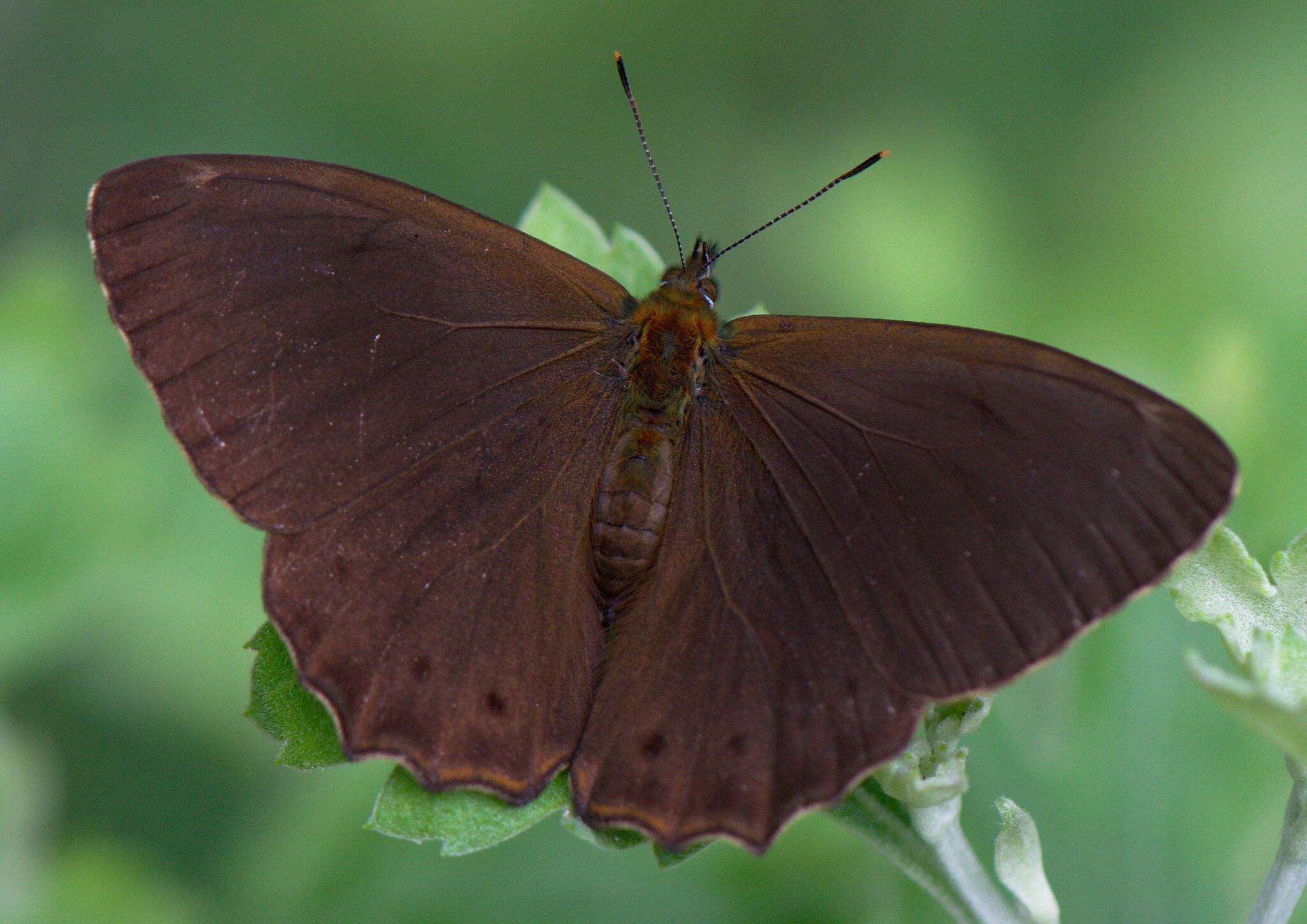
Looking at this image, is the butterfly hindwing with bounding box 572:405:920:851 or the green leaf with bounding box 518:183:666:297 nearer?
the butterfly hindwing with bounding box 572:405:920:851

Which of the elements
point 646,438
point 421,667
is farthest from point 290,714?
point 646,438

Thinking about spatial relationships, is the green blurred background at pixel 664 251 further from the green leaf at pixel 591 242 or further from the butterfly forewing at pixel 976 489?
the green leaf at pixel 591 242

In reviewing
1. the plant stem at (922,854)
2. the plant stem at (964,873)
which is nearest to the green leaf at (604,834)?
the plant stem at (922,854)

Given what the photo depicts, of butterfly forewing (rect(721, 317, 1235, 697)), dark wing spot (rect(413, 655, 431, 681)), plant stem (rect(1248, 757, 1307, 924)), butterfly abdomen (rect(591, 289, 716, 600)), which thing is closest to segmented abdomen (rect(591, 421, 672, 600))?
butterfly abdomen (rect(591, 289, 716, 600))

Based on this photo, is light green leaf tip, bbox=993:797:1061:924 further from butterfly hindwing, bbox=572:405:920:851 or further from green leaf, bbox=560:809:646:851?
green leaf, bbox=560:809:646:851

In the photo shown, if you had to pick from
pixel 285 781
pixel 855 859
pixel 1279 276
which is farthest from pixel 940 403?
pixel 285 781

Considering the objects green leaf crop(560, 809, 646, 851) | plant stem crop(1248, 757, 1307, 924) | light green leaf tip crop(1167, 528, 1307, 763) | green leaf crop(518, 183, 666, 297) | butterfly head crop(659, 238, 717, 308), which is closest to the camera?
light green leaf tip crop(1167, 528, 1307, 763)

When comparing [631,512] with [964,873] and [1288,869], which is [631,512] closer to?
[964,873]

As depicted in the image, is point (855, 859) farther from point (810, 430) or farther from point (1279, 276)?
point (1279, 276)
